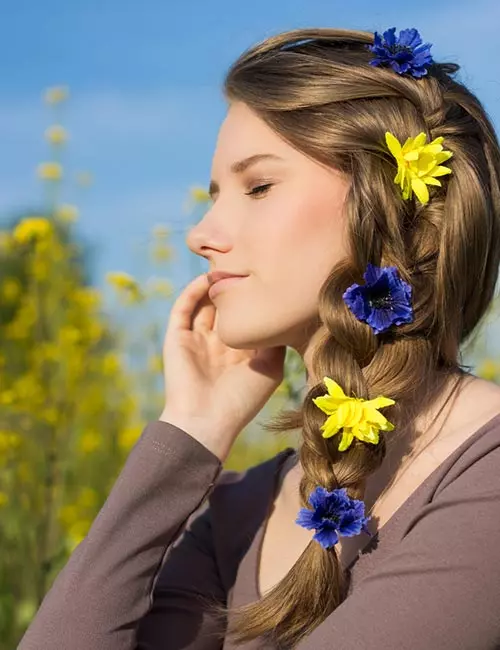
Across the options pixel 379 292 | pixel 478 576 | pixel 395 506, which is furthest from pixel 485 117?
pixel 478 576

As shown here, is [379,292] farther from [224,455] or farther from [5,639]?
[5,639]

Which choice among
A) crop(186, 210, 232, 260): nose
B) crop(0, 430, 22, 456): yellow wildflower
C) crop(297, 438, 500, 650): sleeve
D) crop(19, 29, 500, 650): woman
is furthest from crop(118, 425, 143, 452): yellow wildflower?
crop(297, 438, 500, 650): sleeve

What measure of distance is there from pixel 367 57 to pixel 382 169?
216mm

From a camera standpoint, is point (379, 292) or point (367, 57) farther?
point (367, 57)

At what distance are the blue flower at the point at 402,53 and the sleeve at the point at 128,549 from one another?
70 cm

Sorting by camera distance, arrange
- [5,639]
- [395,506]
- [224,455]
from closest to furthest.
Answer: [395,506], [224,455], [5,639]

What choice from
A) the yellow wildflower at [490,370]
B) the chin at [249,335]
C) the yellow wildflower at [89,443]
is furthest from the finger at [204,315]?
the yellow wildflower at [490,370]

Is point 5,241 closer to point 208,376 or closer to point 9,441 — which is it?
point 9,441

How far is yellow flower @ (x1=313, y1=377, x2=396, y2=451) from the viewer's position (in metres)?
1.43

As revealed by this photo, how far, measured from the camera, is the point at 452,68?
1.75 meters

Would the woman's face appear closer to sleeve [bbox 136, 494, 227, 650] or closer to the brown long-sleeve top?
the brown long-sleeve top

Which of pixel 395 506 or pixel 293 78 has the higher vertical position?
pixel 293 78

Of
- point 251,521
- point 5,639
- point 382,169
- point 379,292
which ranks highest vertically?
point 382,169

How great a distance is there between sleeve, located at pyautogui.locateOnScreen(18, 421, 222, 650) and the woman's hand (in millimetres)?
50
